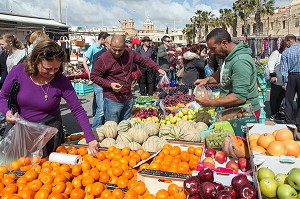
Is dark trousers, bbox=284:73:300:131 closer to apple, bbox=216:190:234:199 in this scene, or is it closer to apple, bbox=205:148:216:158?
apple, bbox=205:148:216:158

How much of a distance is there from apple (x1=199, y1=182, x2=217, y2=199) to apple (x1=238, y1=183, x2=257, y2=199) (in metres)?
0.15

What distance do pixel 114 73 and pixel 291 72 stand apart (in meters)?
3.84

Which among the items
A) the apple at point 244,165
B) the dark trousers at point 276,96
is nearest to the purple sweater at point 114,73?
the apple at point 244,165

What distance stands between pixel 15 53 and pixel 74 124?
2.28 metres

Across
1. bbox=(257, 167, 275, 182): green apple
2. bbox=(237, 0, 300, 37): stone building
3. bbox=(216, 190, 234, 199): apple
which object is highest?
bbox=(237, 0, 300, 37): stone building

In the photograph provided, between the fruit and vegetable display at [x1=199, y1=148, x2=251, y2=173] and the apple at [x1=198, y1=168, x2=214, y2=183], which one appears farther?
the fruit and vegetable display at [x1=199, y1=148, x2=251, y2=173]

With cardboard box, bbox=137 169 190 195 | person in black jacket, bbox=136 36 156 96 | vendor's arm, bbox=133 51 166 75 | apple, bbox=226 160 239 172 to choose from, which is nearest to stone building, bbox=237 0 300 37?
person in black jacket, bbox=136 36 156 96

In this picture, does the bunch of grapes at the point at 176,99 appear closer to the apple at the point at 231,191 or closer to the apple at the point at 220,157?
the apple at the point at 220,157

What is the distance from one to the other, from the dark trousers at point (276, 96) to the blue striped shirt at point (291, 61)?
1.10 m

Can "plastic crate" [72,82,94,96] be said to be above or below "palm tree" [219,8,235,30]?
below

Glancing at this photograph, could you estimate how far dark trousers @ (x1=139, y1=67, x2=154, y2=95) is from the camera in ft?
32.9

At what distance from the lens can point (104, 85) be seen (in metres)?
4.02

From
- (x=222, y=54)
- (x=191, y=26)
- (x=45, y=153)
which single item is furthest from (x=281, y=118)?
(x=191, y=26)

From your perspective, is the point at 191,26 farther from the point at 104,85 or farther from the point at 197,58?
the point at 104,85
